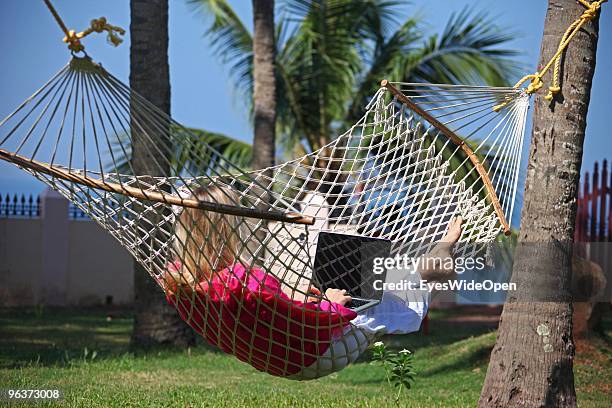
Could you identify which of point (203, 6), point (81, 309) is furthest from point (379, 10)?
point (81, 309)

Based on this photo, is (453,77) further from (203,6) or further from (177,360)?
(177,360)

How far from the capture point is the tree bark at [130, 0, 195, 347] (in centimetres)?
655

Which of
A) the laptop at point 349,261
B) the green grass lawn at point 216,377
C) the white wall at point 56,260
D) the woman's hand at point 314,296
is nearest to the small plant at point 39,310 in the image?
the white wall at point 56,260

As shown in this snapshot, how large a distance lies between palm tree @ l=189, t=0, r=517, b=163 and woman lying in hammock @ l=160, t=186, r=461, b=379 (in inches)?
266

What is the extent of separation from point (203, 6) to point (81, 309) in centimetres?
410

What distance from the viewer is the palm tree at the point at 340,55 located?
32.0ft

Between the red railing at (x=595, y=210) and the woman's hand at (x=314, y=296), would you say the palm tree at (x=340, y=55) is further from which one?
the woman's hand at (x=314, y=296)

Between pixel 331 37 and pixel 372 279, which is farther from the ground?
pixel 331 37

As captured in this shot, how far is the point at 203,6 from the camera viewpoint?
11.1 meters

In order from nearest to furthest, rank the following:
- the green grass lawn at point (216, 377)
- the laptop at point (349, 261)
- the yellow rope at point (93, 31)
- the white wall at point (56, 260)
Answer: the yellow rope at point (93, 31)
the laptop at point (349, 261)
the green grass lawn at point (216, 377)
the white wall at point (56, 260)

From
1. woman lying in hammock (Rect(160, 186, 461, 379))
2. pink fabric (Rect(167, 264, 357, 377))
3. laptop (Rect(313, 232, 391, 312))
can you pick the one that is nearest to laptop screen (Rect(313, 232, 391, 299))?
laptop (Rect(313, 232, 391, 312))

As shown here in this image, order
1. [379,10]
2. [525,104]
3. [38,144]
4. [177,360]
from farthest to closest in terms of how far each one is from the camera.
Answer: [379,10] → [177,360] → [525,104] → [38,144]

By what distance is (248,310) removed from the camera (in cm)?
311

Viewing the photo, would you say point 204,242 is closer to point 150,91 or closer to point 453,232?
point 453,232
